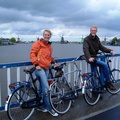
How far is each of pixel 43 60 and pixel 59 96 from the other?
3.18 feet

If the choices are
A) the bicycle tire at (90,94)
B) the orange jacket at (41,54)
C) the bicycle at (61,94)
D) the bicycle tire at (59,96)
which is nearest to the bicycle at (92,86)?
the bicycle tire at (90,94)

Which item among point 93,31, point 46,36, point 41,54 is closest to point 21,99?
point 41,54

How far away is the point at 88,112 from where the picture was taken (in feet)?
13.0

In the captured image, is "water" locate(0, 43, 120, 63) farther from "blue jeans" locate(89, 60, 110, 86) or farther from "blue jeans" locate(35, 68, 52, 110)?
"blue jeans" locate(35, 68, 52, 110)

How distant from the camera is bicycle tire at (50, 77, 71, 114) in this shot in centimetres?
375

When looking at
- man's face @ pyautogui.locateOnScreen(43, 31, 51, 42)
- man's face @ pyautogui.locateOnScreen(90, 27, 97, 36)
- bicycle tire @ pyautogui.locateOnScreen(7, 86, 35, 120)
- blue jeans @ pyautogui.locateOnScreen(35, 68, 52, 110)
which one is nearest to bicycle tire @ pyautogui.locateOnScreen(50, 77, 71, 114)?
blue jeans @ pyautogui.locateOnScreen(35, 68, 52, 110)

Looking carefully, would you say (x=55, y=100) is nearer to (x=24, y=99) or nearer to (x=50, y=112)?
(x=50, y=112)

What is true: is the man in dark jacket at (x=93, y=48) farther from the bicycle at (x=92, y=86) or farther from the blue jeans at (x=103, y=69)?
the bicycle at (x=92, y=86)

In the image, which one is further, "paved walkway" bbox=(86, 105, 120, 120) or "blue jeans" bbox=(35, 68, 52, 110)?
"paved walkway" bbox=(86, 105, 120, 120)

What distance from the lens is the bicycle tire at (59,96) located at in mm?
3752

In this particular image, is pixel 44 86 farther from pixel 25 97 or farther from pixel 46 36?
pixel 46 36

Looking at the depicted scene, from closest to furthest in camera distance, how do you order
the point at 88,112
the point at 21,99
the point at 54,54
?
1. the point at 21,99
2. the point at 88,112
3. the point at 54,54

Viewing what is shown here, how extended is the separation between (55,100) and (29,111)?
647 mm

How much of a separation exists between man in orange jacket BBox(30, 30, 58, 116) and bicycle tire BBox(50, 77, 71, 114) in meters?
0.14
